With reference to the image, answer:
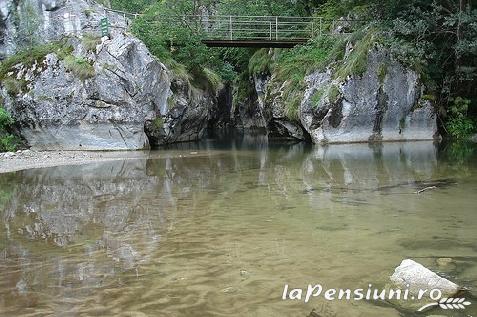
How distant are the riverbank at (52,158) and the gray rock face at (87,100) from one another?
1.33m

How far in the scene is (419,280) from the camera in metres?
4.25

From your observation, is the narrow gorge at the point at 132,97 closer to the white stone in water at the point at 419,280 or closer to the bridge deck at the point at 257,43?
the bridge deck at the point at 257,43

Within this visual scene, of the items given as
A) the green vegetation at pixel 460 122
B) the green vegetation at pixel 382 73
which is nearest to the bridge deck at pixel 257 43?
the green vegetation at pixel 382 73

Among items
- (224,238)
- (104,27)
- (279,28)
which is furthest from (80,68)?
(224,238)

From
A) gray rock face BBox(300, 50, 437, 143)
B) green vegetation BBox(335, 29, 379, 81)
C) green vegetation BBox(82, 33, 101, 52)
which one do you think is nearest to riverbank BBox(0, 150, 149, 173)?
green vegetation BBox(82, 33, 101, 52)

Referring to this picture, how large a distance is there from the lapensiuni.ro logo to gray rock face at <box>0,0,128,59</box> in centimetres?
2162

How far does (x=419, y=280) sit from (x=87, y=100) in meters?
18.9

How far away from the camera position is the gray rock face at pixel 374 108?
21.3m

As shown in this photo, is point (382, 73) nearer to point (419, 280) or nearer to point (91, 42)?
point (91, 42)

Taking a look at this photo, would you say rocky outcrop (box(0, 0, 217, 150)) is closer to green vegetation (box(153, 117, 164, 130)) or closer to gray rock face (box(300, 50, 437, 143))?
green vegetation (box(153, 117, 164, 130))

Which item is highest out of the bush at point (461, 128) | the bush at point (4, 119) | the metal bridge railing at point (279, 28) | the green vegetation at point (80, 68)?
the metal bridge railing at point (279, 28)

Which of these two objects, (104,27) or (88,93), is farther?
(104,27)

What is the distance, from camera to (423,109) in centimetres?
2177

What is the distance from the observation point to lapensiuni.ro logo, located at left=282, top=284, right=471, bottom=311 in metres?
3.91
